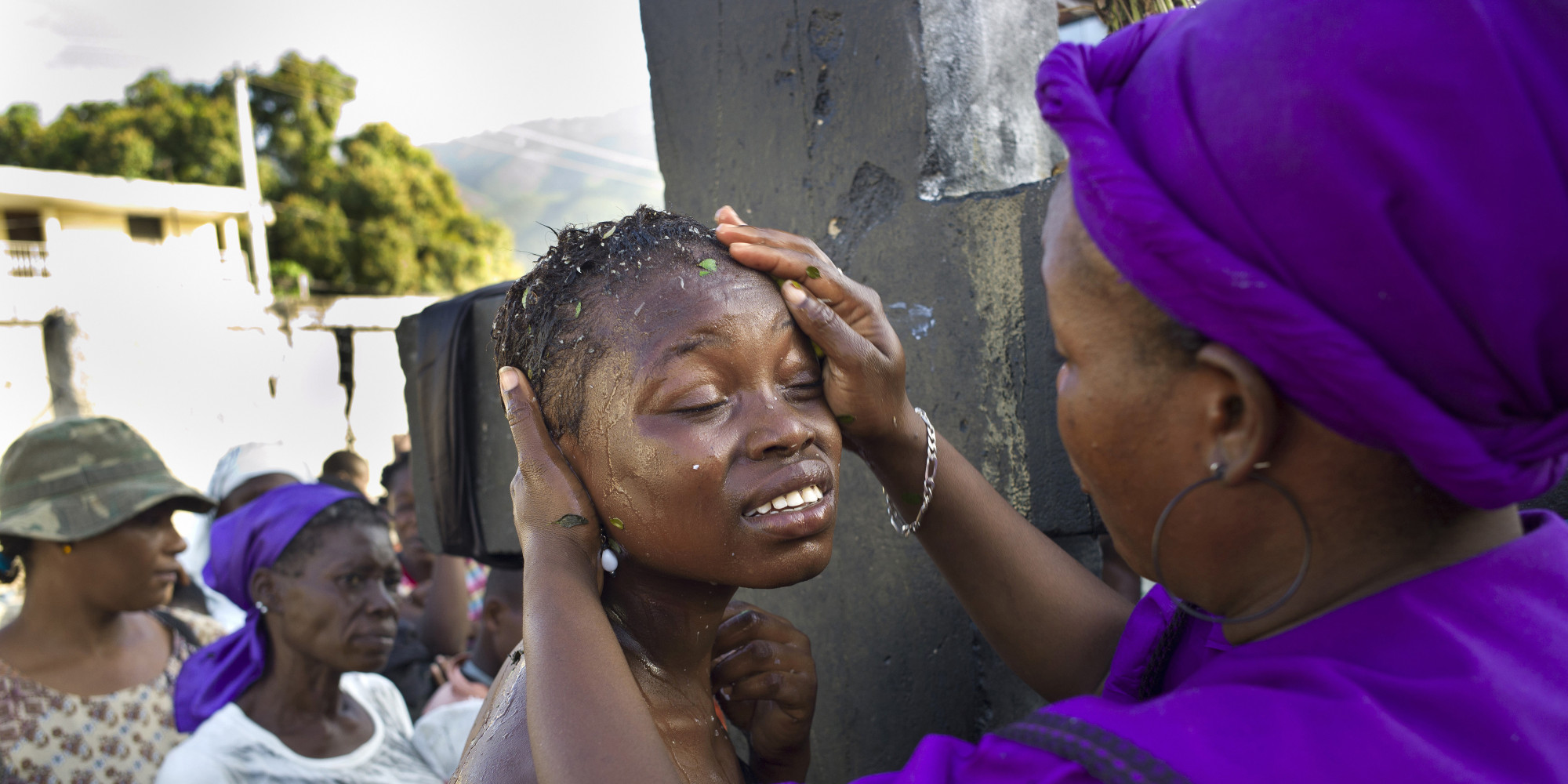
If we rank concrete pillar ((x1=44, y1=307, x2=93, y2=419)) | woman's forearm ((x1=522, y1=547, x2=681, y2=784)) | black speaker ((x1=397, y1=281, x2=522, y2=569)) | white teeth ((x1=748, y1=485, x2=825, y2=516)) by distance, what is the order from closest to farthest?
woman's forearm ((x1=522, y1=547, x2=681, y2=784)) → white teeth ((x1=748, y1=485, x2=825, y2=516)) → black speaker ((x1=397, y1=281, x2=522, y2=569)) → concrete pillar ((x1=44, y1=307, x2=93, y2=419))

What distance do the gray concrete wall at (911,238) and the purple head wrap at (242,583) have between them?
2.30 meters

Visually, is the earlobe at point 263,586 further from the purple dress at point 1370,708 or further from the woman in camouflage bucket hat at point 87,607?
the purple dress at point 1370,708

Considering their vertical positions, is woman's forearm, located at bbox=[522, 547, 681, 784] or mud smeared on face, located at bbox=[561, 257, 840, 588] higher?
mud smeared on face, located at bbox=[561, 257, 840, 588]

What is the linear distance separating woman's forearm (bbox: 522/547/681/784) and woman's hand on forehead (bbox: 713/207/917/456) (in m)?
0.55

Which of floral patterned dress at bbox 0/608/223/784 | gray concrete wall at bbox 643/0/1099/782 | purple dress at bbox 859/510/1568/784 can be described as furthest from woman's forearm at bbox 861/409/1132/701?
floral patterned dress at bbox 0/608/223/784

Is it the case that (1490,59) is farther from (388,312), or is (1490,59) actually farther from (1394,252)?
(388,312)


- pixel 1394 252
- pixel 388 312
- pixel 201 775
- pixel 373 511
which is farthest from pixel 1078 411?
pixel 388 312

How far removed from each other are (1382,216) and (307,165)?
33454 millimetres

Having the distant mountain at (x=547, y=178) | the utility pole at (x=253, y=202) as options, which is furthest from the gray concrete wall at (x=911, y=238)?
the utility pole at (x=253, y=202)

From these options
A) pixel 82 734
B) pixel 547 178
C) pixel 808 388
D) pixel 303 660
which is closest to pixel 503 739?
pixel 808 388

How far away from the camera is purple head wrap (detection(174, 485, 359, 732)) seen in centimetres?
364

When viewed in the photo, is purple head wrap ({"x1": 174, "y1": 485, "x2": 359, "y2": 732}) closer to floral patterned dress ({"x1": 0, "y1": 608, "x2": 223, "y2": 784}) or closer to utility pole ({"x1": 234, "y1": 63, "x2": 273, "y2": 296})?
floral patterned dress ({"x1": 0, "y1": 608, "x2": 223, "y2": 784})

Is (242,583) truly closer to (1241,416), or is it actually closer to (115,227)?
(1241,416)

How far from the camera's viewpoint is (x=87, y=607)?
366 cm
